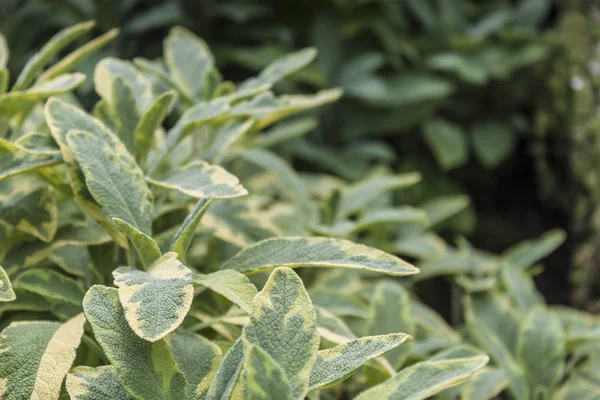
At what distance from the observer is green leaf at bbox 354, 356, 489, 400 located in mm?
613

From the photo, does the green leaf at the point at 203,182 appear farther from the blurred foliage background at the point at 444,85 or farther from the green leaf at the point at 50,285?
the blurred foliage background at the point at 444,85

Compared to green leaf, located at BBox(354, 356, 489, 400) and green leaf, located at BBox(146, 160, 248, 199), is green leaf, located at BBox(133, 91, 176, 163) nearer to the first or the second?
green leaf, located at BBox(146, 160, 248, 199)

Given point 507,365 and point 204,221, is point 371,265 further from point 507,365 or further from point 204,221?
point 507,365

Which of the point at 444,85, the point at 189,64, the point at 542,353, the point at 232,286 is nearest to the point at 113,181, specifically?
the point at 232,286

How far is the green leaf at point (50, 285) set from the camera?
74cm

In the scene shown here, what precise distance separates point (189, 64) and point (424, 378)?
27.3 inches

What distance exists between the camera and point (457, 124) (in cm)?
277

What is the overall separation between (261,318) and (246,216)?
0.42m

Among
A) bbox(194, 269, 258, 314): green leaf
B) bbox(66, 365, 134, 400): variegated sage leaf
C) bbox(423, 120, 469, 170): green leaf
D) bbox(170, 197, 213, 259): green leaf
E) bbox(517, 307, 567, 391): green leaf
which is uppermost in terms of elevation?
bbox(170, 197, 213, 259): green leaf

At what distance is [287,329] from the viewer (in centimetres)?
57

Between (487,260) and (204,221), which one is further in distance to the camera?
(487,260)

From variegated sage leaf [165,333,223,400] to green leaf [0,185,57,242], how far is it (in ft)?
0.70

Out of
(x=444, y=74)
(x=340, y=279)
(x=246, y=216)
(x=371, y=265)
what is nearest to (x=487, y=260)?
(x=340, y=279)

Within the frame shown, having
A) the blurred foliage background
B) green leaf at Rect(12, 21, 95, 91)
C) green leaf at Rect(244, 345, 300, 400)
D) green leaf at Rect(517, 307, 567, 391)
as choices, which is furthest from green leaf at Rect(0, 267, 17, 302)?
the blurred foliage background
